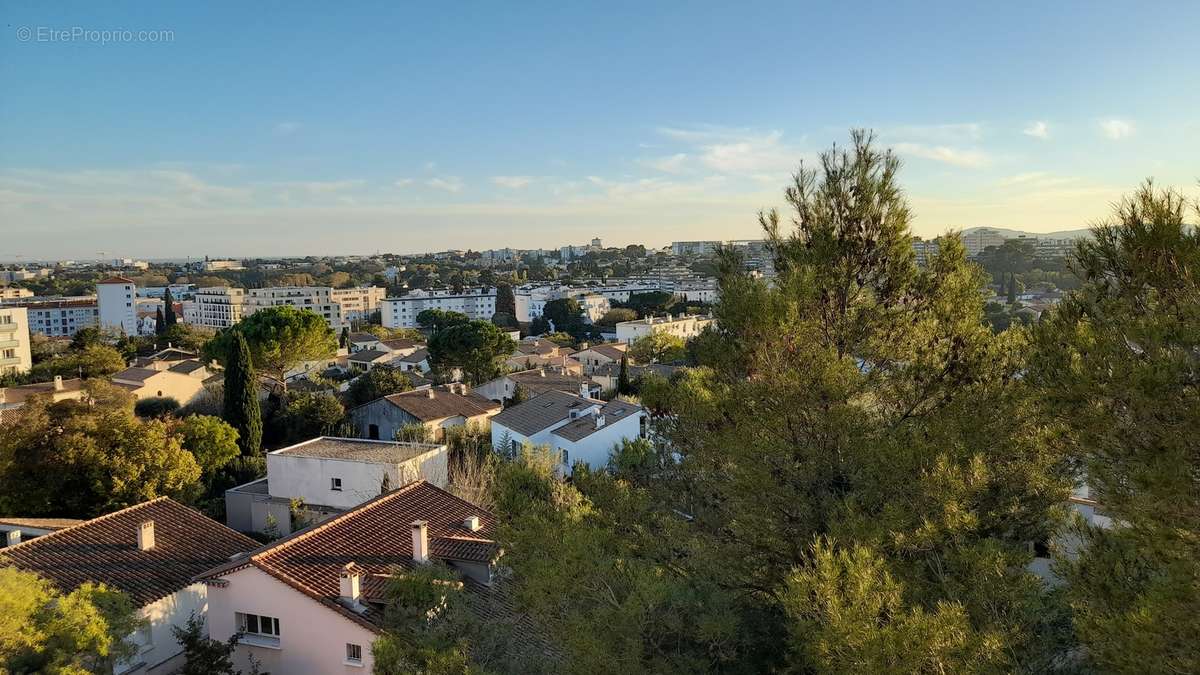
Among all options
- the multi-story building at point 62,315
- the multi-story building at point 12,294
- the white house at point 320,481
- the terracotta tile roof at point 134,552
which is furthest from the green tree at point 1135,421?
the multi-story building at point 12,294

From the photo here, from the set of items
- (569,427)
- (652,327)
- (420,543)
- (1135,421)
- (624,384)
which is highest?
(1135,421)

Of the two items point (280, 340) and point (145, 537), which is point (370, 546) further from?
point (280, 340)

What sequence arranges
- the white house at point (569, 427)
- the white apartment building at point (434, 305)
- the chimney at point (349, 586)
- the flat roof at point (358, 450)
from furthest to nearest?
the white apartment building at point (434, 305)
the white house at point (569, 427)
the flat roof at point (358, 450)
the chimney at point (349, 586)

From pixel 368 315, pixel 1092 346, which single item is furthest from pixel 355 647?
pixel 368 315

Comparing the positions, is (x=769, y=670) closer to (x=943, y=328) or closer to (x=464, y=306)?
(x=943, y=328)

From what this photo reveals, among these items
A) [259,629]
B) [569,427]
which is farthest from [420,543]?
[569,427]

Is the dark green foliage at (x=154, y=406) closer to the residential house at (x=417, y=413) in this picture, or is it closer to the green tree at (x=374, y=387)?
the green tree at (x=374, y=387)
